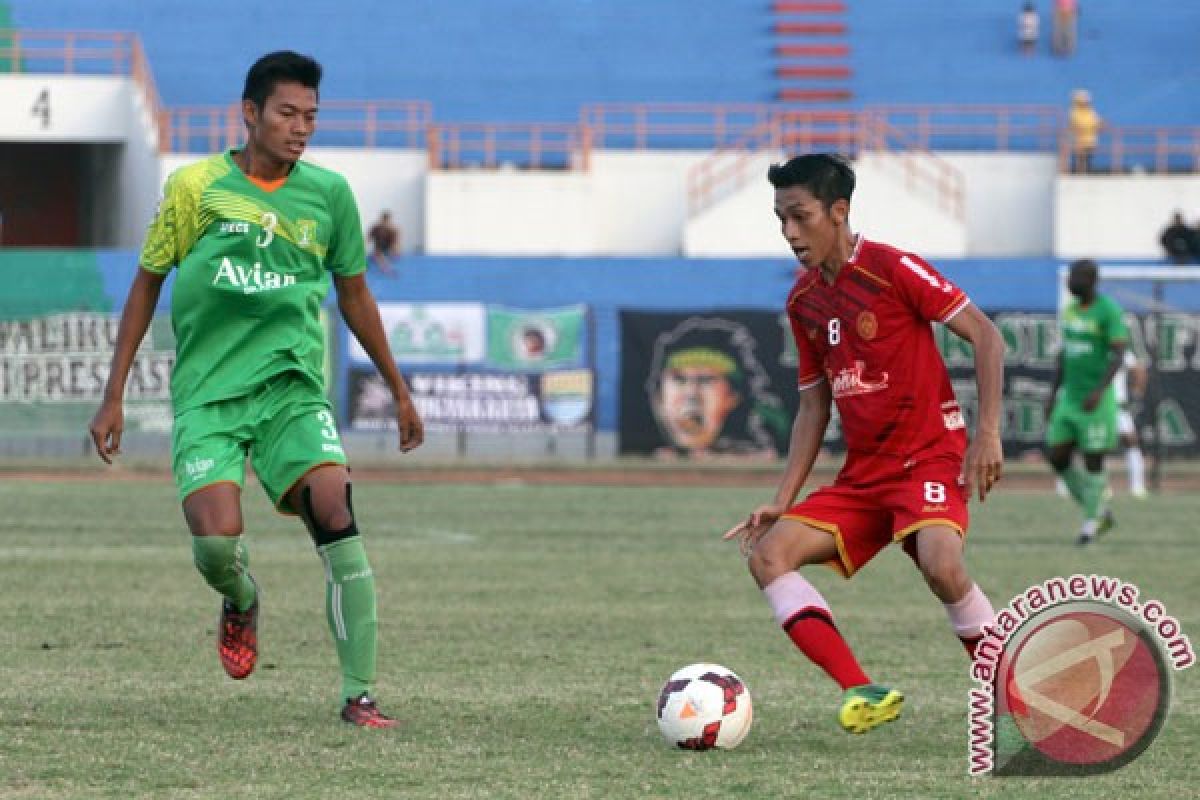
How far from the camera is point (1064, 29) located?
4122 centimetres

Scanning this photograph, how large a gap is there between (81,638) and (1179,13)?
3565 cm

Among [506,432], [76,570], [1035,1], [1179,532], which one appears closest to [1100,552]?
[1179,532]

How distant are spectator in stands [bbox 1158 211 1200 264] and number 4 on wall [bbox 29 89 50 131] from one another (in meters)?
17.7

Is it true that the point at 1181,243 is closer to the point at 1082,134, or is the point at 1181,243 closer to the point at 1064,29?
the point at 1082,134

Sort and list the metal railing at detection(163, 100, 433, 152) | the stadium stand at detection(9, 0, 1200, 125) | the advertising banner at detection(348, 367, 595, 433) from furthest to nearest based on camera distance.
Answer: the stadium stand at detection(9, 0, 1200, 125), the metal railing at detection(163, 100, 433, 152), the advertising banner at detection(348, 367, 595, 433)

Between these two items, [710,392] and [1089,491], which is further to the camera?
[710,392]

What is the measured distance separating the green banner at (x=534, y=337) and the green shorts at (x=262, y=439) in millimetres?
20501

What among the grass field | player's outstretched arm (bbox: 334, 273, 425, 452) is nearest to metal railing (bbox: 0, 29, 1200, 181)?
the grass field

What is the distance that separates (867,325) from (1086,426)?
9594 millimetres

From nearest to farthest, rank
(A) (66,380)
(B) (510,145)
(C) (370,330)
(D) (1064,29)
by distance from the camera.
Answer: (C) (370,330) → (A) (66,380) → (B) (510,145) → (D) (1064,29)

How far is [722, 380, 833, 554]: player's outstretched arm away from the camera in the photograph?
745 centimetres

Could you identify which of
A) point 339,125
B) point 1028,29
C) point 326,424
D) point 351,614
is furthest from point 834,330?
point 1028,29

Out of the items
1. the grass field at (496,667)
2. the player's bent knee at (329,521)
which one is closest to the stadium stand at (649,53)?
the grass field at (496,667)

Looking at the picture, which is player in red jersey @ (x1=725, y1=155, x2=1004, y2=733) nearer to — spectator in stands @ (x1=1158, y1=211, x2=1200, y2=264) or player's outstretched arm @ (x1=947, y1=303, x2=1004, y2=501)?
player's outstretched arm @ (x1=947, y1=303, x2=1004, y2=501)
